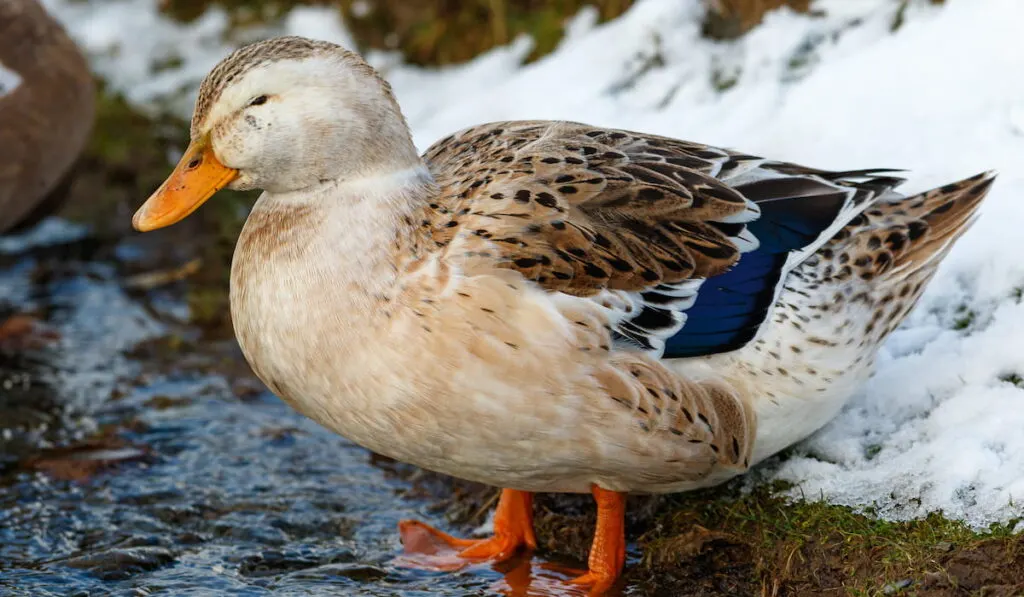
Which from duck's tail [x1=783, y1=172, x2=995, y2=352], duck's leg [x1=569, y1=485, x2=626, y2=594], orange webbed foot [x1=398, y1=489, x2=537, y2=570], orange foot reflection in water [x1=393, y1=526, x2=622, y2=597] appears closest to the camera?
duck's tail [x1=783, y1=172, x2=995, y2=352]

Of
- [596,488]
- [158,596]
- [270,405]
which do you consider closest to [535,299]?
[596,488]

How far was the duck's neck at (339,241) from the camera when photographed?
4012mm

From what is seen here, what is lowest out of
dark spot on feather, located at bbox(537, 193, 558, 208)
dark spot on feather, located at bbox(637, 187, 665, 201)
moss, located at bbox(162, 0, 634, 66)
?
dark spot on feather, located at bbox(637, 187, 665, 201)

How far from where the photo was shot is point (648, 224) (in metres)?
4.21

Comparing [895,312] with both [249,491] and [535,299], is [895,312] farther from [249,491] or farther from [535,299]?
[249,491]

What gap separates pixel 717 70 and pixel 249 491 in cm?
334

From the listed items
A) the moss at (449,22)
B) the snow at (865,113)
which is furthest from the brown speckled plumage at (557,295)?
the moss at (449,22)

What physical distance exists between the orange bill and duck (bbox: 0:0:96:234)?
297 cm

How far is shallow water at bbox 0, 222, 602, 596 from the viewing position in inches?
183

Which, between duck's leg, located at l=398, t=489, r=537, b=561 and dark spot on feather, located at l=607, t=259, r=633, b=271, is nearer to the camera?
dark spot on feather, located at l=607, t=259, r=633, b=271

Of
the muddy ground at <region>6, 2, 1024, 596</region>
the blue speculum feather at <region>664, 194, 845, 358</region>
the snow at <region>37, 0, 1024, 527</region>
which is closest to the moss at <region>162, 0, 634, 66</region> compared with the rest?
the snow at <region>37, 0, 1024, 527</region>

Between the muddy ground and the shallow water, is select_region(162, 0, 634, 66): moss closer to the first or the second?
the muddy ground

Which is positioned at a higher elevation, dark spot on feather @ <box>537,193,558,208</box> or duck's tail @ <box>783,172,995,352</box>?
dark spot on feather @ <box>537,193,558,208</box>

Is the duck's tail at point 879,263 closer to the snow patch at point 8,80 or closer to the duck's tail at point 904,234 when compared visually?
the duck's tail at point 904,234
